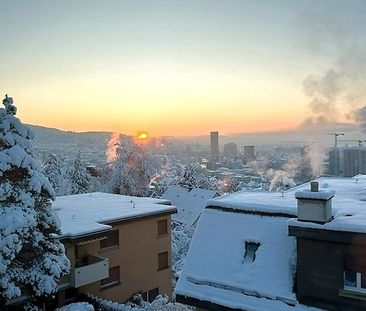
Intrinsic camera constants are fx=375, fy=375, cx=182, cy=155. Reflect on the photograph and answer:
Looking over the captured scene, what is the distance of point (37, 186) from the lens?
1174 centimetres

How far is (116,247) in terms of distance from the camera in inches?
776

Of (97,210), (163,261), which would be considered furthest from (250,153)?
(97,210)

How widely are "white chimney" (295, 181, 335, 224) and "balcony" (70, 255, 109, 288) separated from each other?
430 inches

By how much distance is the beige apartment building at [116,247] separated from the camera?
17062 mm

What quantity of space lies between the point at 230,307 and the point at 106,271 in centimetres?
944

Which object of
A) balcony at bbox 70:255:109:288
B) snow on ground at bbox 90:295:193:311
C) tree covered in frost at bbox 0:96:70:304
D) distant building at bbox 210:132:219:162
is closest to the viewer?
tree covered in frost at bbox 0:96:70:304

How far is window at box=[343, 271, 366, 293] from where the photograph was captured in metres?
8.80

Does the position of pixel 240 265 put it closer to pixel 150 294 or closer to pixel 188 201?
pixel 150 294

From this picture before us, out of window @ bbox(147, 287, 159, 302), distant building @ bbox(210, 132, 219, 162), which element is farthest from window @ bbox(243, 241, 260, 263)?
distant building @ bbox(210, 132, 219, 162)

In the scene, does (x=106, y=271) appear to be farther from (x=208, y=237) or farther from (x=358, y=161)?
(x=358, y=161)

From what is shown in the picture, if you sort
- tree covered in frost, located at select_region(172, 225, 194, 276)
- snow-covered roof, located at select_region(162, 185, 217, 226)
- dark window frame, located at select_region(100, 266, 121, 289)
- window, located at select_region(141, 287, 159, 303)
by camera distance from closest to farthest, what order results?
dark window frame, located at select_region(100, 266, 121, 289)
window, located at select_region(141, 287, 159, 303)
tree covered in frost, located at select_region(172, 225, 194, 276)
snow-covered roof, located at select_region(162, 185, 217, 226)

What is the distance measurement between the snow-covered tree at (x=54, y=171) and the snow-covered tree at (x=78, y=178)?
4.79 ft

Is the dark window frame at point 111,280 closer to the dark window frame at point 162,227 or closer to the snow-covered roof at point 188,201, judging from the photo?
the dark window frame at point 162,227

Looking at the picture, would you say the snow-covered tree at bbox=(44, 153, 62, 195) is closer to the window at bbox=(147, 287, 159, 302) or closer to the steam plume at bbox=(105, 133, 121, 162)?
the steam plume at bbox=(105, 133, 121, 162)
